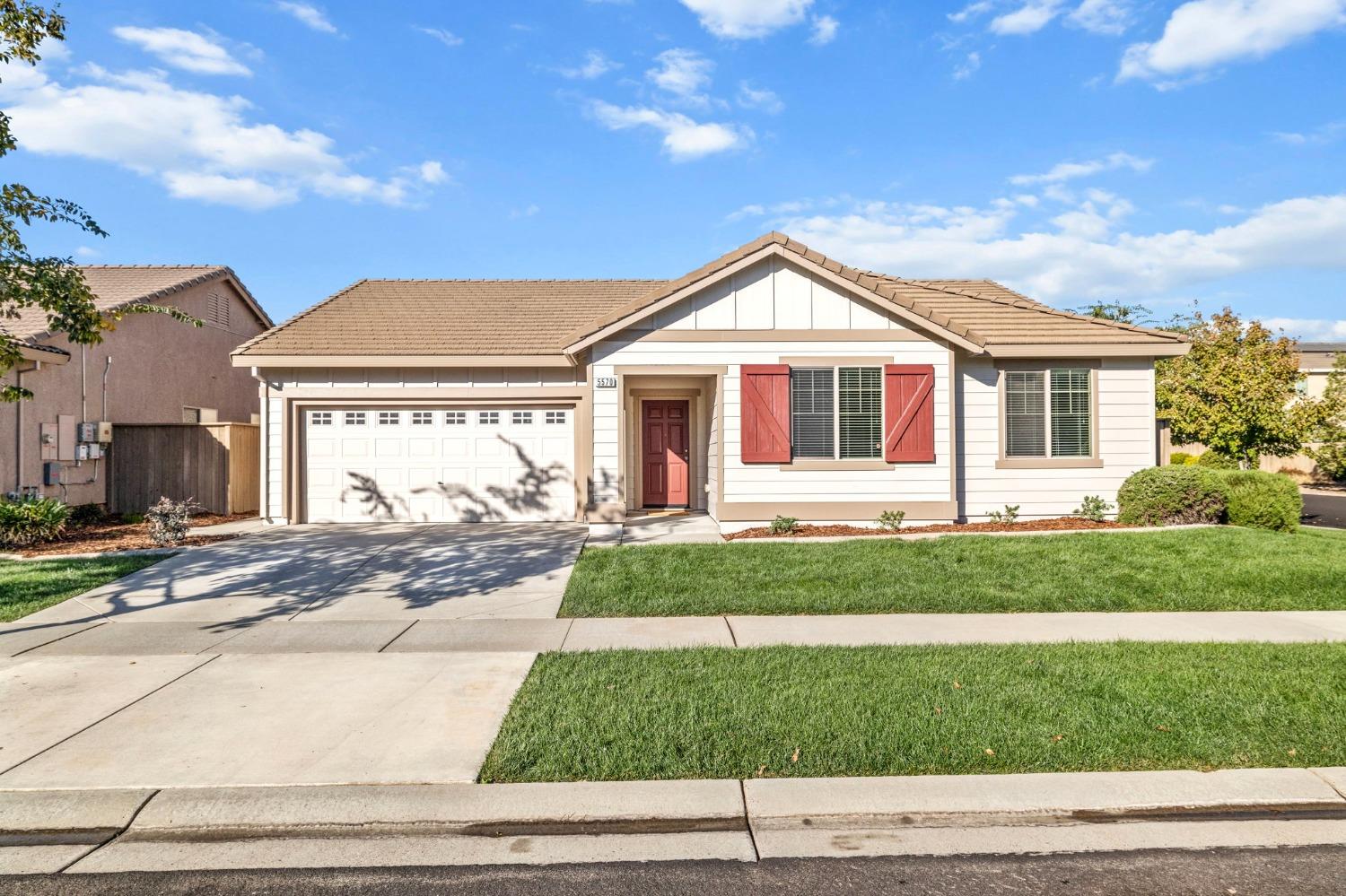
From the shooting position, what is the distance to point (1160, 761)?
4.33 meters

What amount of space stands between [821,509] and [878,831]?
9446 mm

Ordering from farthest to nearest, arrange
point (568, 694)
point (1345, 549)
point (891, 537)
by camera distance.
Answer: point (891, 537) → point (1345, 549) → point (568, 694)

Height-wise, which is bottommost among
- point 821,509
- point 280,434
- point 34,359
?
point 821,509

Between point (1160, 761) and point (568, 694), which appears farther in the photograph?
point (568, 694)

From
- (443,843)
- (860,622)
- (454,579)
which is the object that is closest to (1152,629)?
(860,622)

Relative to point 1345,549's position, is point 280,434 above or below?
above

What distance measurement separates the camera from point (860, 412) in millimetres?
13219

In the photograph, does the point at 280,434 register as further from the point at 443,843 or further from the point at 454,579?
the point at 443,843

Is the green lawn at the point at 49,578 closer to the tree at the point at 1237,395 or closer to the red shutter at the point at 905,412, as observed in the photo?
the red shutter at the point at 905,412

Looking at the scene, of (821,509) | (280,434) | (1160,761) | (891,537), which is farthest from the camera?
(280,434)

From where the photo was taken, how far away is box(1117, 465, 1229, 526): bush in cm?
1284

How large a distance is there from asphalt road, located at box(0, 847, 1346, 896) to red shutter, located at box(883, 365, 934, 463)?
9767mm

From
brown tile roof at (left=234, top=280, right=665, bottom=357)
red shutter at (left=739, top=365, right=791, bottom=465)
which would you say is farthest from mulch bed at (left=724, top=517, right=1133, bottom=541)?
brown tile roof at (left=234, top=280, right=665, bottom=357)

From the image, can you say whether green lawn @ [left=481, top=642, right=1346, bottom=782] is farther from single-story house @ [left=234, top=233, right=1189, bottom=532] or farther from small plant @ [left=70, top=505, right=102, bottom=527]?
small plant @ [left=70, top=505, right=102, bottom=527]
